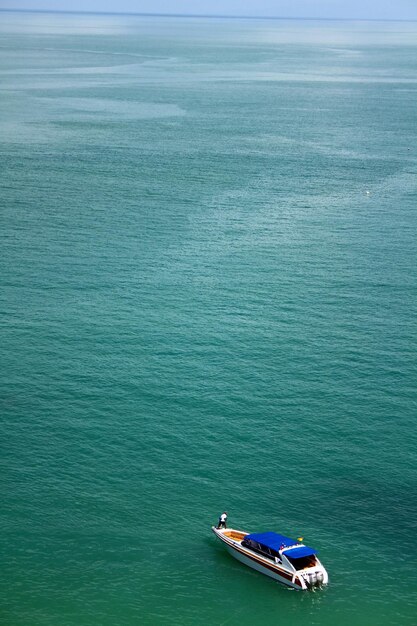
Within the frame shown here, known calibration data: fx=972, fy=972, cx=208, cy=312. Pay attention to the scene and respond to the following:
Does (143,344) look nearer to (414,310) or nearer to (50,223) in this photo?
(414,310)

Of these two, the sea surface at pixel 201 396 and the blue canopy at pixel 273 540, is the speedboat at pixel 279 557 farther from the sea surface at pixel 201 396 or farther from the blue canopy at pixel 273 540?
the sea surface at pixel 201 396

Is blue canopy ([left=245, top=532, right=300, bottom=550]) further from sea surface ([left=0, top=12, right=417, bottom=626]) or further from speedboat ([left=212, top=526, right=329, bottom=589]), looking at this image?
sea surface ([left=0, top=12, right=417, bottom=626])

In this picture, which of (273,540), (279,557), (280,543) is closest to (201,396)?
(273,540)

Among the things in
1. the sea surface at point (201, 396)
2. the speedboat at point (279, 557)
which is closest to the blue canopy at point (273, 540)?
the speedboat at point (279, 557)

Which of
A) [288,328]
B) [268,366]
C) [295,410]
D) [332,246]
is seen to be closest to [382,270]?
[332,246]

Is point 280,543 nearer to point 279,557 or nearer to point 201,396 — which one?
point 279,557

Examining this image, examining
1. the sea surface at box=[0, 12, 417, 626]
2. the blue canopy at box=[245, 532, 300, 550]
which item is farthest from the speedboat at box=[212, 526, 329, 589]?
the sea surface at box=[0, 12, 417, 626]
